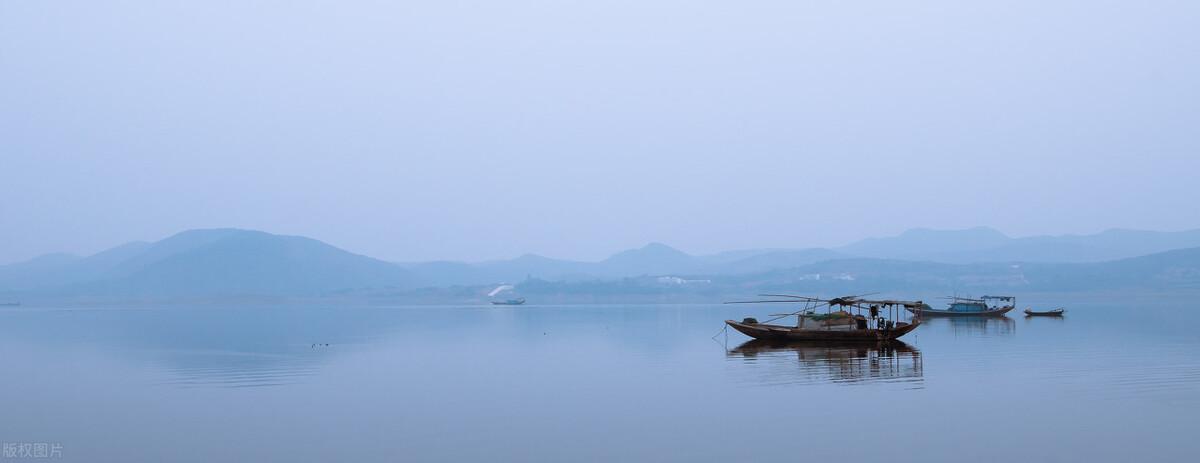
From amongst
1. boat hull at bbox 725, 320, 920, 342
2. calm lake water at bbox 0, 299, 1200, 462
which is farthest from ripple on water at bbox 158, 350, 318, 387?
boat hull at bbox 725, 320, 920, 342

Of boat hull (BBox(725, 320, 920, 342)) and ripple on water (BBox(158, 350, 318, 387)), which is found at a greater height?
boat hull (BBox(725, 320, 920, 342))

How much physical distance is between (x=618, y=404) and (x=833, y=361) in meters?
19.7

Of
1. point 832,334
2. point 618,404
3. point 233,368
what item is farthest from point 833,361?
point 233,368

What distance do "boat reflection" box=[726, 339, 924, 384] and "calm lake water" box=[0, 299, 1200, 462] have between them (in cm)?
33

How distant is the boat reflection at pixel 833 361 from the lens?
141 feet

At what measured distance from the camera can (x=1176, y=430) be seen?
2762 cm

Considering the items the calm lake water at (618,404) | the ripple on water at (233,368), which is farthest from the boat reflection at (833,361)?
the ripple on water at (233,368)

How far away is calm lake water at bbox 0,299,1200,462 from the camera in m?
26.1

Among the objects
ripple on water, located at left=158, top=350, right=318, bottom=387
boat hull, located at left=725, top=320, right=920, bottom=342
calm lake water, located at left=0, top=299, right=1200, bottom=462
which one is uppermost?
boat hull, located at left=725, top=320, right=920, bottom=342

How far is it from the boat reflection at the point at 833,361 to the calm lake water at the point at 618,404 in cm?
33

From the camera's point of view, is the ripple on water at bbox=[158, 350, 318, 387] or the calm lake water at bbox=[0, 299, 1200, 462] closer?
the calm lake water at bbox=[0, 299, 1200, 462]

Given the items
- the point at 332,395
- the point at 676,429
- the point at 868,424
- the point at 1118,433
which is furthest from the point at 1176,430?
the point at 332,395

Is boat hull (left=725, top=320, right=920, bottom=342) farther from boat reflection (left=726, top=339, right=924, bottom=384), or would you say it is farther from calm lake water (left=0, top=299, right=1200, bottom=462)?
calm lake water (left=0, top=299, right=1200, bottom=462)

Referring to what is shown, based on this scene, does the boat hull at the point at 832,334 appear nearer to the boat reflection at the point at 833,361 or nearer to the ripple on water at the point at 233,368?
the boat reflection at the point at 833,361
